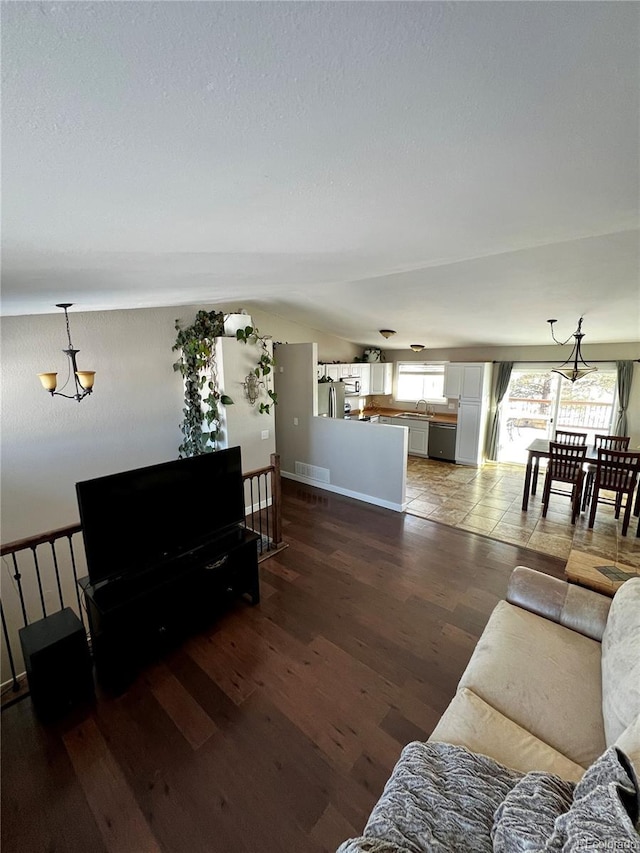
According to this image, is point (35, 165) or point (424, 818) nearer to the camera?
point (35, 165)

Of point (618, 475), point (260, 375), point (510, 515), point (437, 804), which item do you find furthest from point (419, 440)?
point (437, 804)

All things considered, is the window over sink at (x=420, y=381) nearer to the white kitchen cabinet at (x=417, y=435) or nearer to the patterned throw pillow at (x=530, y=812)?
the white kitchen cabinet at (x=417, y=435)

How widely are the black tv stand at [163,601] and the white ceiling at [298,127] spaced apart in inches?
74.8

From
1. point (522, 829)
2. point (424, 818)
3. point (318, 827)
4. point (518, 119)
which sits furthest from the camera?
A: point (318, 827)

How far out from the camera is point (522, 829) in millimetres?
1010

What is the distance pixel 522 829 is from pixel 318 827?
1051 millimetres

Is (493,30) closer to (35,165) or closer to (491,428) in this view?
(35,165)

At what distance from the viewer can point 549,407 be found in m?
6.93

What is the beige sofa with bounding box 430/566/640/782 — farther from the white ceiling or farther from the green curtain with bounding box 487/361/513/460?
the green curtain with bounding box 487/361/513/460

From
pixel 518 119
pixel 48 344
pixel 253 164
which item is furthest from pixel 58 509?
pixel 518 119

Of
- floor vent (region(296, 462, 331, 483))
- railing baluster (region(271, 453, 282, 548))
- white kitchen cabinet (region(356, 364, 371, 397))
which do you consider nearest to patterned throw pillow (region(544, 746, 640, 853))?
railing baluster (region(271, 453, 282, 548))

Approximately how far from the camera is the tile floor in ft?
13.4

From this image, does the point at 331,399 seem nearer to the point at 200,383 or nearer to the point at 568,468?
the point at 200,383

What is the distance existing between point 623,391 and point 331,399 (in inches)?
192
